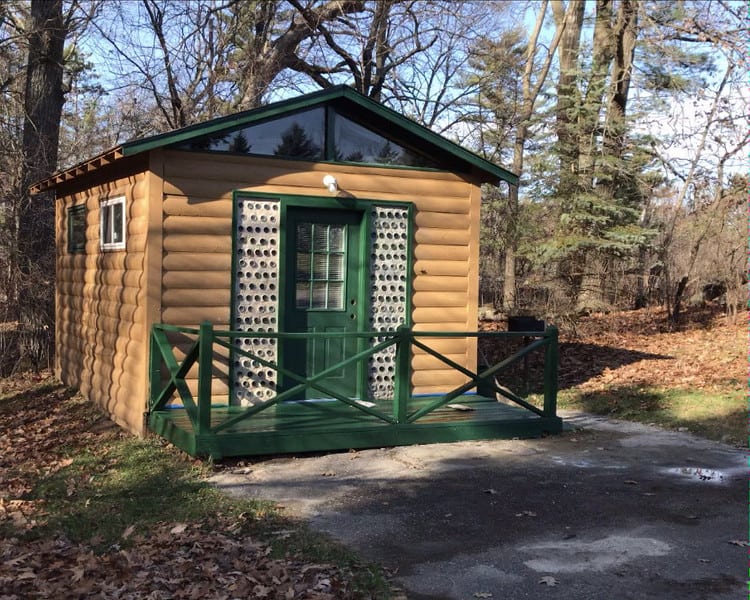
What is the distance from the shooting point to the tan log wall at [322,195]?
7.81 meters

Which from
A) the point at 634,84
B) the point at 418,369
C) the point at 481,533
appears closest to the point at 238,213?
the point at 418,369

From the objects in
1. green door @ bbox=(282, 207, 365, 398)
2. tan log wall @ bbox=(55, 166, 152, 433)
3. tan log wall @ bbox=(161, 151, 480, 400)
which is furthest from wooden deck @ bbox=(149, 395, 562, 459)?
tan log wall @ bbox=(55, 166, 152, 433)

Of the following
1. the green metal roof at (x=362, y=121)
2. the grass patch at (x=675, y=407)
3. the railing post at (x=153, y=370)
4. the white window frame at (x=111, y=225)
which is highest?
the green metal roof at (x=362, y=121)

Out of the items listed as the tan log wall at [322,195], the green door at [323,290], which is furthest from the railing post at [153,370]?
the green door at [323,290]

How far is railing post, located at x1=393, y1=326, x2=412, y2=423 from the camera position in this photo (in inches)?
292

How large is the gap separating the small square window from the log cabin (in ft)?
2.51

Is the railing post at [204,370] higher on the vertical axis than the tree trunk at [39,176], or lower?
lower

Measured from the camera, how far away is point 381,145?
8.77m

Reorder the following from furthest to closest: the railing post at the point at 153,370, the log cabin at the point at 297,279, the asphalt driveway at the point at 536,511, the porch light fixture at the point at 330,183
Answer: the porch light fixture at the point at 330,183 → the railing post at the point at 153,370 → the log cabin at the point at 297,279 → the asphalt driveway at the point at 536,511

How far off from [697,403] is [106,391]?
23.7 ft

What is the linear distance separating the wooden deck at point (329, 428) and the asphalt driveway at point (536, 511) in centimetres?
14

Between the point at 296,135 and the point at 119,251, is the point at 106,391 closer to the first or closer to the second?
the point at 119,251

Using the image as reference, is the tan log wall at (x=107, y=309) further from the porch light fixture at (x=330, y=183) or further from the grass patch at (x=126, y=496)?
the porch light fixture at (x=330, y=183)

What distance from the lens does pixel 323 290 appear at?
8617mm
